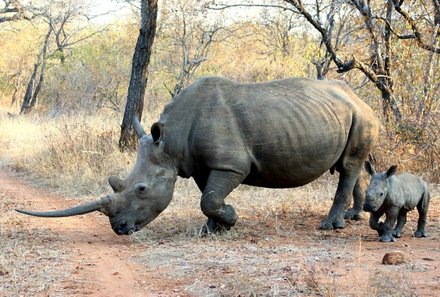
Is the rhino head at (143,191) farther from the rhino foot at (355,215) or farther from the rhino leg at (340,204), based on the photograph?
the rhino foot at (355,215)

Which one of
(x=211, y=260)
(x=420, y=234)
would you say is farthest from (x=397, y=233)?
(x=211, y=260)

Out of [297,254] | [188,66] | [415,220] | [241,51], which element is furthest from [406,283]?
[241,51]

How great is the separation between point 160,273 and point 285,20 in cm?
2110

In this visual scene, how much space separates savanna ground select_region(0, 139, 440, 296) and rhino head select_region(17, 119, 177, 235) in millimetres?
256

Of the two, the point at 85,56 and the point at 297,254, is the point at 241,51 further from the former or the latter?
the point at 297,254

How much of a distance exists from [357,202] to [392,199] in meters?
1.78

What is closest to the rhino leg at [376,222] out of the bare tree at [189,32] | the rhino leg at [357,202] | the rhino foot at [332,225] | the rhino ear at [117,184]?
the rhino foot at [332,225]

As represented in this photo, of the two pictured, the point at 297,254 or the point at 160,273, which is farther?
the point at 297,254

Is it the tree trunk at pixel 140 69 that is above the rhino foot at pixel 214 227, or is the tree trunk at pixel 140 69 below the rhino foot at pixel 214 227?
above

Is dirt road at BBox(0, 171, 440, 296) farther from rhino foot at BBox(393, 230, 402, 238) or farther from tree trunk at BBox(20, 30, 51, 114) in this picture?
tree trunk at BBox(20, 30, 51, 114)

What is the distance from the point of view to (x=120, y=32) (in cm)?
3369

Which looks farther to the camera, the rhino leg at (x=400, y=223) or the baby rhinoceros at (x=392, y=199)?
the rhino leg at (x=400, y=223)

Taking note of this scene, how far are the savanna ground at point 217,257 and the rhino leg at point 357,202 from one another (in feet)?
0.73

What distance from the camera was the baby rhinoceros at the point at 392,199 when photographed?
6.93 meters
